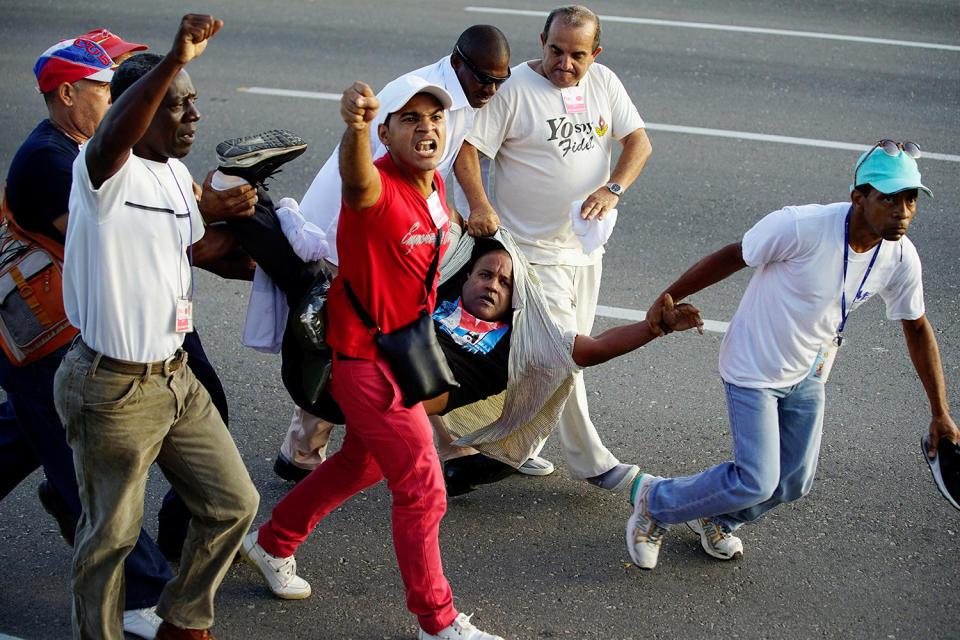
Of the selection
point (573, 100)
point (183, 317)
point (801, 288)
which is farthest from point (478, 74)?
point (183, 317)

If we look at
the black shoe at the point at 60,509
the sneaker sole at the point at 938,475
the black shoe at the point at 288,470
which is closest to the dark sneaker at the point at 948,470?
the sneaker sole at the point at 938,475

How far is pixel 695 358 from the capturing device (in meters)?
6.00

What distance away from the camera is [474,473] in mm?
4754

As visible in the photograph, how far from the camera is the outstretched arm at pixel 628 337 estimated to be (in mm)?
3814

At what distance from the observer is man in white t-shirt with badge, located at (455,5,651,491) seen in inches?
187

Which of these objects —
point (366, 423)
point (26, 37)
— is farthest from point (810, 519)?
point (26, 37)

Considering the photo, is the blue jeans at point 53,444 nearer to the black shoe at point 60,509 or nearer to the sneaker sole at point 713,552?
the black shoe at point 60,509

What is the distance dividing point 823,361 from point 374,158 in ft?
6.63

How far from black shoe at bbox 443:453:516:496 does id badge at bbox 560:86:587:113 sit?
5.46ft

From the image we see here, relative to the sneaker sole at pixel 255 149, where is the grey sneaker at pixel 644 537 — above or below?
below

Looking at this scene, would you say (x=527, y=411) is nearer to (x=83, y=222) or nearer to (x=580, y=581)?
(x=580, y=581)

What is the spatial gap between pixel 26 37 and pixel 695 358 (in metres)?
8.56

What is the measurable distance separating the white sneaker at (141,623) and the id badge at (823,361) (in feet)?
8.72

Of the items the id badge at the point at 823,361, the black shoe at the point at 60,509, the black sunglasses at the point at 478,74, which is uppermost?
the black sunglasses at the point at 478,74
